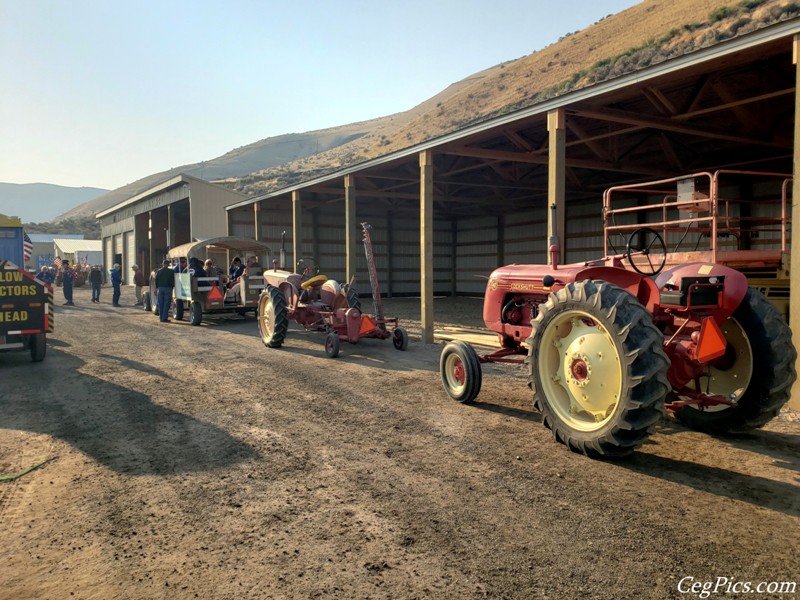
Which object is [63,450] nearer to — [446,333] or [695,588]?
[695,588]

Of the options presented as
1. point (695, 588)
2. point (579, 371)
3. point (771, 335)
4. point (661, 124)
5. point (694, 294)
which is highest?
point (661, 124)

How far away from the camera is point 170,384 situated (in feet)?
22.8

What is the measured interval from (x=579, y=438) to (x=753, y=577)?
1.62 metres

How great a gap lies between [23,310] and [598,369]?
8283mm

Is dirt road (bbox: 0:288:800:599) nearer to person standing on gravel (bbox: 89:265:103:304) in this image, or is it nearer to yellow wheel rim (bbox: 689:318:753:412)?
yellow wheel rim (bbox: 689:318:753:412)

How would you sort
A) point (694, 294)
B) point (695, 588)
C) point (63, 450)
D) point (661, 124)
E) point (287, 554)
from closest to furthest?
point (695, 588) → point (287, 554) → point (694, 294) → point (63, 450) → point (661, 124)

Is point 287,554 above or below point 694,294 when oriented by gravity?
below

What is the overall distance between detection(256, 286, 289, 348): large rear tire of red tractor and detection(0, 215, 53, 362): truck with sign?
138 inches

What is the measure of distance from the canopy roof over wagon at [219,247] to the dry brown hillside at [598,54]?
9803 mm

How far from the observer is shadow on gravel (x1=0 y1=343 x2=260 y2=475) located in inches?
167

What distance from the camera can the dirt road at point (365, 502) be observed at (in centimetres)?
261

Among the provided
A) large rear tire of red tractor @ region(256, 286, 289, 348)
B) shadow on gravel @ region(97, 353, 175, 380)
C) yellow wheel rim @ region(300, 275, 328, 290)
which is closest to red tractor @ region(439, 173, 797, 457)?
shadow on gravel @ region(97, 353, 175, 380)

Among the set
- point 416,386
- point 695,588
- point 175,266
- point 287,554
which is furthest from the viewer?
point 175,266

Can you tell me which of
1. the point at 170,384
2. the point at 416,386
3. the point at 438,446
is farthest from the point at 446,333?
the point at 438,446
